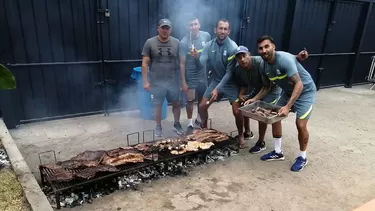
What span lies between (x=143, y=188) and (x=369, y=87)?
31.8 feet

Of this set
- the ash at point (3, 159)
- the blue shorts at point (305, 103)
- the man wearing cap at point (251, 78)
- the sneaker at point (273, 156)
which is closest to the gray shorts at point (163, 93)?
the man wearing cap at point (251, 78)

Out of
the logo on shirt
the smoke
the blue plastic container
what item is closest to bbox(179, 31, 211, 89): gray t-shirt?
the logo on shirt

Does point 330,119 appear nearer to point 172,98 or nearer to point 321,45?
point 321,45

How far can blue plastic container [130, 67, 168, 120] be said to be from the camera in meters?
6.00

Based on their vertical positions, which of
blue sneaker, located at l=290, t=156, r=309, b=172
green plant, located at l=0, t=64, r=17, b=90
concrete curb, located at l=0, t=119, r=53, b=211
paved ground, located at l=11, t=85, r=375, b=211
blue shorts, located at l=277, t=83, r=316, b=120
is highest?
green plant, located at l=0, t=64, r=17, b=90

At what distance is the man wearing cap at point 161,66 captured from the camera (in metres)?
4.92

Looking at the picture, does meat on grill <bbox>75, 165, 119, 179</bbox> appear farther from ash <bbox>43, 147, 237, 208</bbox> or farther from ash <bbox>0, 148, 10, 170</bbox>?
ash <bbox>0, 148, 10, 170</bbox>

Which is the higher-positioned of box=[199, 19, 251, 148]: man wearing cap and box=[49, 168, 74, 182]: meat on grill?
box=[199, 19, 251, 148]: man wearing cap

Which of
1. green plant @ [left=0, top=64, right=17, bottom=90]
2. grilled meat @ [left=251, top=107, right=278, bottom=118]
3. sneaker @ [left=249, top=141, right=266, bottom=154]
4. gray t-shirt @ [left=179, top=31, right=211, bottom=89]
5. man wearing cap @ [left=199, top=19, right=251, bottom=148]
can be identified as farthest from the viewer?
gray t-shirt @ [left=179, top=31, right=211, bottom=89]

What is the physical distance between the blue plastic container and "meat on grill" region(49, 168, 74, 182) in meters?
2.84

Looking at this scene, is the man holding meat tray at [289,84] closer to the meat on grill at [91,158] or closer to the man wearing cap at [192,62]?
the man wearing cap at [192,62]

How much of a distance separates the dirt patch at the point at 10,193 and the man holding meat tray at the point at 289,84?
331 cm

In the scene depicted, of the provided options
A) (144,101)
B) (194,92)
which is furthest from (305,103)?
(144,101)

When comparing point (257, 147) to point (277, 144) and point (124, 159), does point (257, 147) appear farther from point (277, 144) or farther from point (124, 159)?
point (124, 159)
